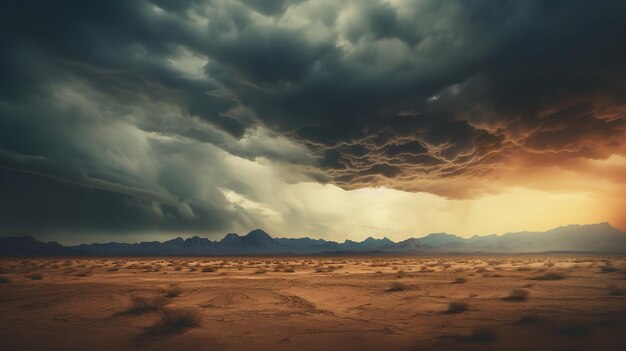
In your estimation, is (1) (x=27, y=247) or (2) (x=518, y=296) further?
(1) (x=27, y=247)

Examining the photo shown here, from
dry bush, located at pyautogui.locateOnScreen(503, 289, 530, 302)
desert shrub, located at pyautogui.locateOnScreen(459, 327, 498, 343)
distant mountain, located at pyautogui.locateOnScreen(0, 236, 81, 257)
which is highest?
distant mountain, located at pyautogui.locateOnScreen(0, 236, 81, 257)

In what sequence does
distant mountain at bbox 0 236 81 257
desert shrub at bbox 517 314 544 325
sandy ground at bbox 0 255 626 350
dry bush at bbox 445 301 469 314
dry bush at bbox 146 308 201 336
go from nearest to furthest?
sandy ground at bbox 0 255 626 350, dry bush at bbox 146 308 201 336, desert shrub at bbox 517 314 544 325, dry bush at bbox 445 301 469 314, distant mountain at bbox 0 236 81 257

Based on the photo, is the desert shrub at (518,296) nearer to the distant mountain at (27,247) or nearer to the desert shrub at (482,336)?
the desert shrub at (482,336)

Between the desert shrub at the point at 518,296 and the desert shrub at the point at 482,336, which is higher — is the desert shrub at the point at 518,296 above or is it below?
above

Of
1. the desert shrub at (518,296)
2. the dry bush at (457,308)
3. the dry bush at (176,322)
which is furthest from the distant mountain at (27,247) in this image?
the desert shrub at (518,296)

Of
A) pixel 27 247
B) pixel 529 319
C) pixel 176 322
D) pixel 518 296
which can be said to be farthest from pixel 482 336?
pixel 27 247

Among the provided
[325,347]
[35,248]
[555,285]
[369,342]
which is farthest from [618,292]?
[35,248]

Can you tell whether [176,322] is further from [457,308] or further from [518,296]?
[518,296]

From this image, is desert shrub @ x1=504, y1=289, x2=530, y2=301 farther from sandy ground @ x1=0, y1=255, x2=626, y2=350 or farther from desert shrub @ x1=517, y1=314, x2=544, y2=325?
desert shrub @ x1=517, y1=314, x2=544, y2=325

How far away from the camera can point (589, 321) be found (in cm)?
912

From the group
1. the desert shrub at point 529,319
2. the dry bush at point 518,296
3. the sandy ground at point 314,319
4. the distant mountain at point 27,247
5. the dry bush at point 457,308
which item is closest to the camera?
the sandy ground at point 314,319

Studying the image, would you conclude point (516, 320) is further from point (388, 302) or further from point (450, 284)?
point (450, 284)

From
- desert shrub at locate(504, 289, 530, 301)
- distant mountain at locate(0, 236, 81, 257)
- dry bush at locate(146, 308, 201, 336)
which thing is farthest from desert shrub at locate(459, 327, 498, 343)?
distant mountain at locate(0, 236, 81, 257)

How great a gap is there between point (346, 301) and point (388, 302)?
160 cm
